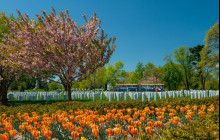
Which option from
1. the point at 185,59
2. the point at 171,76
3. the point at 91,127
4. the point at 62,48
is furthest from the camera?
the point at 171,76

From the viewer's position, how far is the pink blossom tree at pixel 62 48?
1479 centimetres

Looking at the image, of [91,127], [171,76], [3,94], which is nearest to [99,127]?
[91,127]

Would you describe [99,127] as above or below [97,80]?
below

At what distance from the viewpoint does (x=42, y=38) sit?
1526 centimetres

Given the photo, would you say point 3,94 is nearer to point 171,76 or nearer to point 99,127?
point 99,127

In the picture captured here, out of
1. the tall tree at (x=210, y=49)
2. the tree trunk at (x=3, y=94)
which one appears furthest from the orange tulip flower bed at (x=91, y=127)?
the tall tree at (x=210, y=49)

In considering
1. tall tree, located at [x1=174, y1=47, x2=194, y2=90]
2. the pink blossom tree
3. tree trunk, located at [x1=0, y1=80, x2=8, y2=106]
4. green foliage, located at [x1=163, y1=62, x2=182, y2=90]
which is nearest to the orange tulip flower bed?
the pink blossom tree

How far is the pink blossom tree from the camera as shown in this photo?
14789mm

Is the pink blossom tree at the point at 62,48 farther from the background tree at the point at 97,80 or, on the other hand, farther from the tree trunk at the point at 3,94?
the background tree at the point at 97,80

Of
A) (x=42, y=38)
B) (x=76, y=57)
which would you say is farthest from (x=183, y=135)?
(x=42, y=38)

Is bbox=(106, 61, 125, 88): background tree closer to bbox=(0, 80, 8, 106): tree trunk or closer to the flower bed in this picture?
bbox=(0, 80, 8, 106): tree trunk

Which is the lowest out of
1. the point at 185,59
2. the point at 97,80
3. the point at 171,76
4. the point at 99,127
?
the point at 99,127

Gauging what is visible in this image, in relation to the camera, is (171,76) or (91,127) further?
(171,76)

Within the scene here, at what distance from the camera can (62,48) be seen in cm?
1477
